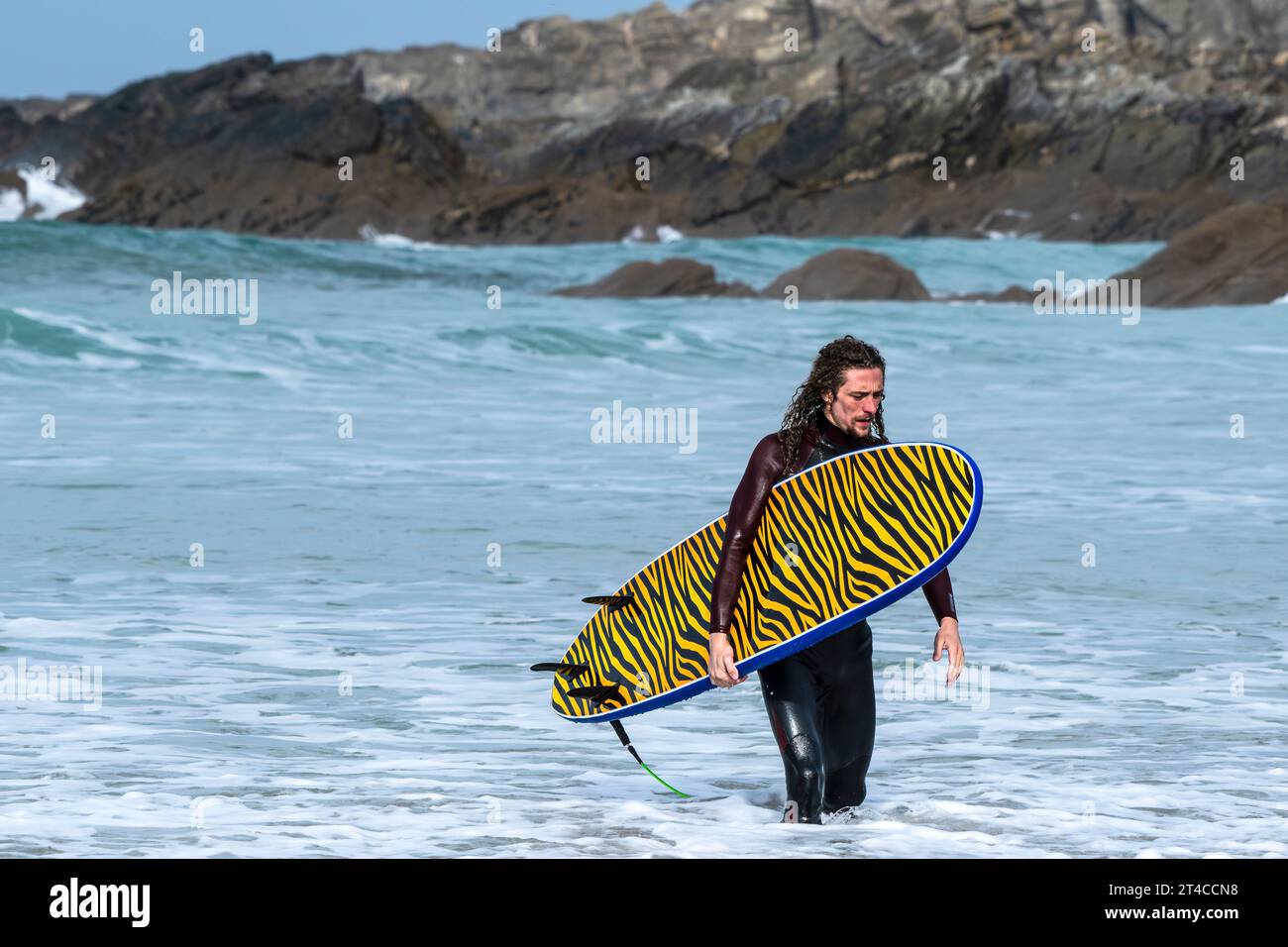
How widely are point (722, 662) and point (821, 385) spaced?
→ 86cm

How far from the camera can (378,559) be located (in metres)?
10.7

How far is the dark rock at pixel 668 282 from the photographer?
126ft

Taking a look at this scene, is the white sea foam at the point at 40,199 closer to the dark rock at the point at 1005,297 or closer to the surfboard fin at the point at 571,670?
the dark rock at the point at 1005,297

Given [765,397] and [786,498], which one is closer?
[786,498]

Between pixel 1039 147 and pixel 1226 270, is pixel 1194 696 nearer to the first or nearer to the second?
pixel 1226 270

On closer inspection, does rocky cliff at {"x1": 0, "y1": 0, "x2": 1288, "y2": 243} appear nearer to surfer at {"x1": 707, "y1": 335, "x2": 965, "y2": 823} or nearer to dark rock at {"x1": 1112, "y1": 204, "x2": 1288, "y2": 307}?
dark rock at {"x1": 1112, "y1": 204, "x2": 1288, "y2": 307}

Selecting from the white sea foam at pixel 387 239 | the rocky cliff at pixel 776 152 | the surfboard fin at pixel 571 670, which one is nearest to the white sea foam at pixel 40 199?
the rocky cliff at pixel 776 152

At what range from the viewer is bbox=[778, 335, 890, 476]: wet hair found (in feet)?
17.4

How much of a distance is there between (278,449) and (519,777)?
10243 millimetres

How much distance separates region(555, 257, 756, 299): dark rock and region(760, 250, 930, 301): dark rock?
1052 millimetres

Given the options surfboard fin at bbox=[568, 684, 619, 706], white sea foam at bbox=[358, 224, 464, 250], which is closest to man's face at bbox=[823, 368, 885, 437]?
surfboard fin at bbox=[568, 684, 619, 706]

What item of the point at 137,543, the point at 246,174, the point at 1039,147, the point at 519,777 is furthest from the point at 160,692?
the point at 1039,147

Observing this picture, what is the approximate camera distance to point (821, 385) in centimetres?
539
